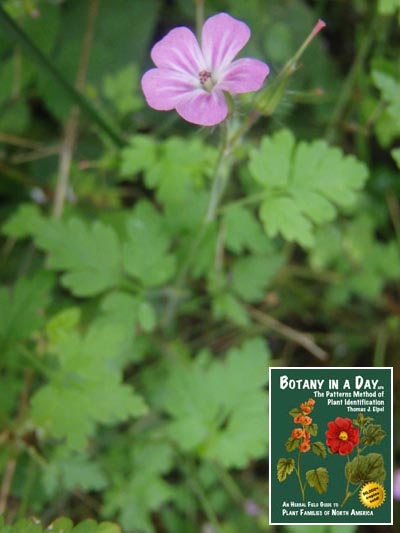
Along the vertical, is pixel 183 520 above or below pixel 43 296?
Result: below

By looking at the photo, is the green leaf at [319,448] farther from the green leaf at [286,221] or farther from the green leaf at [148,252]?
the green leaf at [148,252]

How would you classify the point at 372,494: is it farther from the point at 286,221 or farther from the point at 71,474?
the point at 71,474

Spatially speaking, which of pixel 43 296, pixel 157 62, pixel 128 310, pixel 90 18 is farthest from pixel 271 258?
pixel 90 18

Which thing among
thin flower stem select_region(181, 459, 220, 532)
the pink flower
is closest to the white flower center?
the pink flower

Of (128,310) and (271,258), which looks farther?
(271,258)

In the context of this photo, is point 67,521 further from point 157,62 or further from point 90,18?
point 90,18

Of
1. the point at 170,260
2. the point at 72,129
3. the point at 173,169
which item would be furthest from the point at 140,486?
the point at 72,129

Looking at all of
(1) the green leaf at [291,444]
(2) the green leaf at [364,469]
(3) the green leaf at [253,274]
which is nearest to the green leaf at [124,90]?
(3) the green leaf at [253,274]
